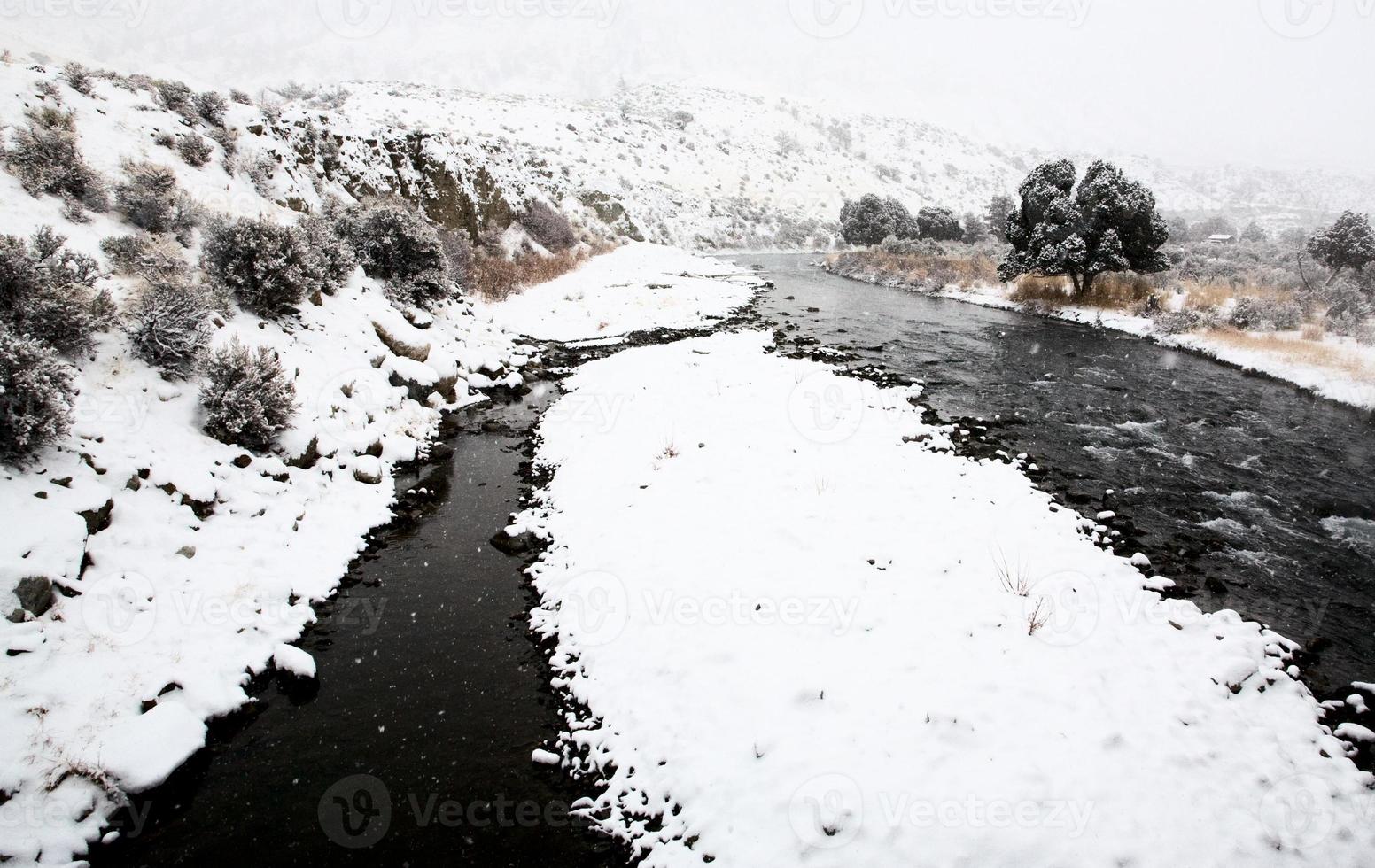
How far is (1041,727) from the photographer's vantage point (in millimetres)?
4719

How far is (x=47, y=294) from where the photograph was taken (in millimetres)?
7102

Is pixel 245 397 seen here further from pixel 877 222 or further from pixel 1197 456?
pixel 877 222

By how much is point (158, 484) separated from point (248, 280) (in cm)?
552

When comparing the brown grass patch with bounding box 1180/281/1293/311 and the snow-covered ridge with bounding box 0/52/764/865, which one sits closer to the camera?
the snow-covered ridge with bounding box 0/52/764/865

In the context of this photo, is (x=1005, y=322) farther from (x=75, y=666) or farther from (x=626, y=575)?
(x=75, y=666)

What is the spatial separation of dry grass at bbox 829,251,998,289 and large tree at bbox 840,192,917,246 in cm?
1349

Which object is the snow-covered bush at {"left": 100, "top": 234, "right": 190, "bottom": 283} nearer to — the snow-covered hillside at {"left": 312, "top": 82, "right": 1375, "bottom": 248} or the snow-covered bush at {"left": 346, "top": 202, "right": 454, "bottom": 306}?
the snow-covered bush at {"left": 346, "top": 202, "right": 454, "bottom": 306}

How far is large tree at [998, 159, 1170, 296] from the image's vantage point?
22.6 meters

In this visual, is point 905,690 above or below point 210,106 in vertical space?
below

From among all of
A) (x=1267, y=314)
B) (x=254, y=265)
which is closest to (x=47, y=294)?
(x=254, y=265)

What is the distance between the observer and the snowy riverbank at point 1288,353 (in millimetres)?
14344

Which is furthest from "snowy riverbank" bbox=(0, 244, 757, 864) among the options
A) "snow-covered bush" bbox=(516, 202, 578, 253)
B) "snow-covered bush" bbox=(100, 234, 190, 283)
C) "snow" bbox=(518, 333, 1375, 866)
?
"snow-covered bush" bbox=(516, 202, 578, 253)

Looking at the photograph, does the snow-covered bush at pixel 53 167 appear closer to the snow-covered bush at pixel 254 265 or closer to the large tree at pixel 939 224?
the snow-covered bush at pixel 254 265

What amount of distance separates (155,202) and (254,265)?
2048 millimetres
